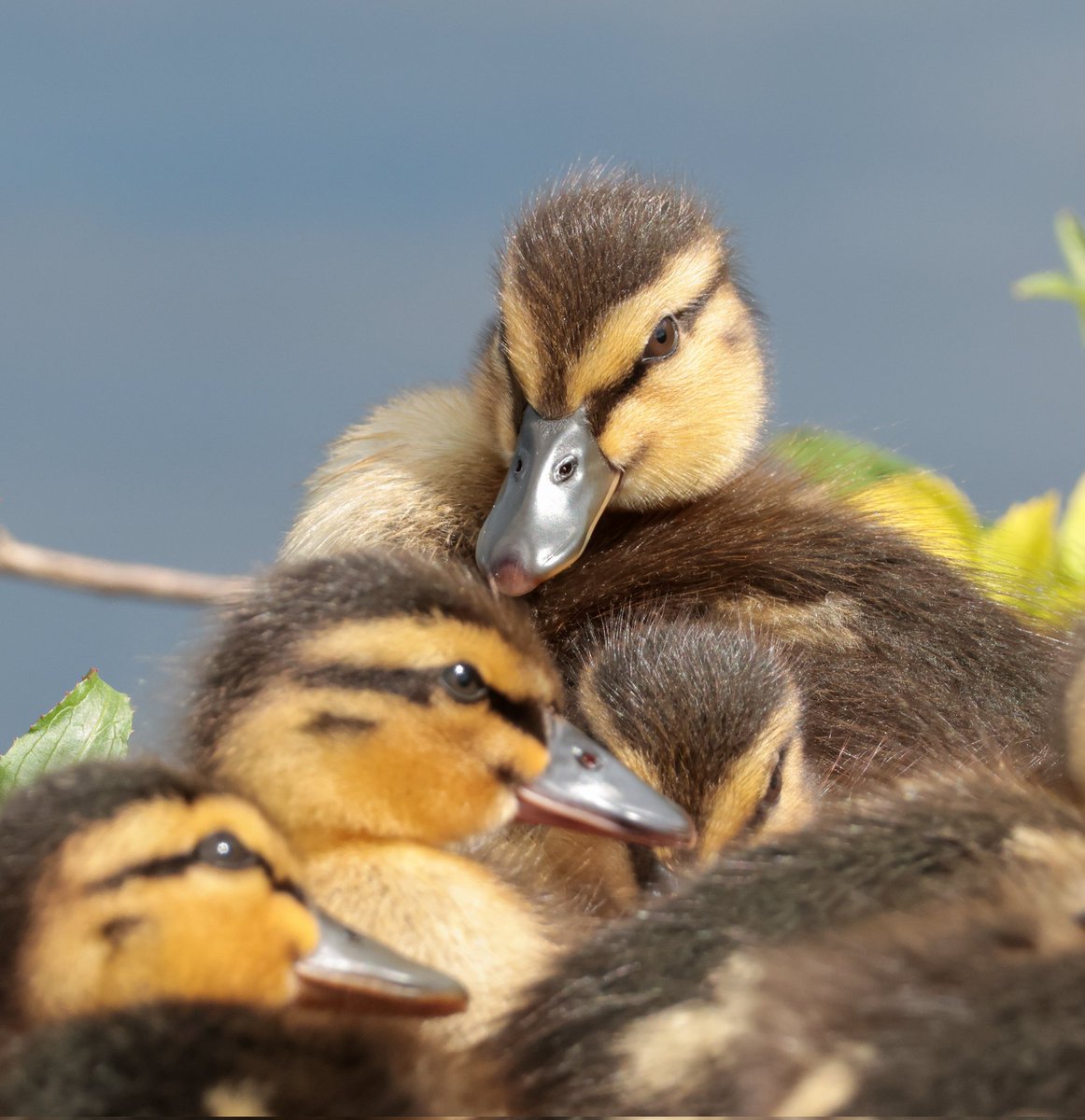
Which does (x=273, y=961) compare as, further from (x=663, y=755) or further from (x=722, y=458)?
(x=722, y=458)

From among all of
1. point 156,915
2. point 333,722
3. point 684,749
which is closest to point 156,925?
point 156,915

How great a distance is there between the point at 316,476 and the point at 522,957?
40.4 inches

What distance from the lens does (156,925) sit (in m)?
1.20

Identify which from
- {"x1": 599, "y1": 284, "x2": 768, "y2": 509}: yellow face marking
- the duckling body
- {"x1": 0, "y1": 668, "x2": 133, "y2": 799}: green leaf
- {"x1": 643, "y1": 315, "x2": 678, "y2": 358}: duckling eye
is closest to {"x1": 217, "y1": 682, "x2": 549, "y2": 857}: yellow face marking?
{"x1": 0, "y1": 668, "x2": 133, "y2": 799}: green leaf

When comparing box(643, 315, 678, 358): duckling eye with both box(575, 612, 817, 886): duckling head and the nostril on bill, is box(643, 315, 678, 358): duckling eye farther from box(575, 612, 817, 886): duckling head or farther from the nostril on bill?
box(575, 612, 817, 886): duckling head

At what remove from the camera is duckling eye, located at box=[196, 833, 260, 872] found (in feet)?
4.09

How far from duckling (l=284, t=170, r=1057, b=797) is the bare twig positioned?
0.15 meters

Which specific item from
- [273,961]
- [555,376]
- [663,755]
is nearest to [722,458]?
[555,376]

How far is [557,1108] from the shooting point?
1.05 m

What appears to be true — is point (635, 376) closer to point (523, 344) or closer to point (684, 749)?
point (523, 344)

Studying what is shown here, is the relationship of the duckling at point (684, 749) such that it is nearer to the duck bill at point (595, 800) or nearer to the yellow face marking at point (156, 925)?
the duck bill at point (595, 800)

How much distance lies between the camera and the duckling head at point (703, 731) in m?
1.57

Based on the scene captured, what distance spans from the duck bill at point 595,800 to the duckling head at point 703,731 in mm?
40

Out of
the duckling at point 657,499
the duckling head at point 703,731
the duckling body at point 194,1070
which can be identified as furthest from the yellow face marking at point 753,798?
the duckling body at point 194,1070
